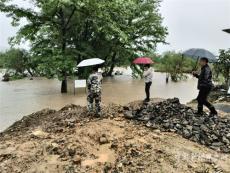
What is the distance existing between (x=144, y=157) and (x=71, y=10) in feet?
66.5

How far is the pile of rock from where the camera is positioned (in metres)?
8.68

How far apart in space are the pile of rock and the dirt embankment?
0.55ft

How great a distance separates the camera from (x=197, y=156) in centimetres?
774

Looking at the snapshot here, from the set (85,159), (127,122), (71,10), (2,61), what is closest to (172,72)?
(71,10)

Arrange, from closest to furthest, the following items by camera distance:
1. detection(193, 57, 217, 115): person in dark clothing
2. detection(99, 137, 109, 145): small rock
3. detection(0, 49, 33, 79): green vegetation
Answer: detection(99, 137, 109, 145): small rock, detection(193, 57, 217, 115): person in dark clothing, detection(0, 49, 33, 79): green vegetation

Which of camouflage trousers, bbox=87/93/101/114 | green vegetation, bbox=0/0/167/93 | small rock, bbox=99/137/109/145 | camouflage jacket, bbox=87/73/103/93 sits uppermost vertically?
green vegetation, bbox=0/0/167/93

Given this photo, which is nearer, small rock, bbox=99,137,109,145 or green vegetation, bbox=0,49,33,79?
small rock, bbox=99,137,109,145

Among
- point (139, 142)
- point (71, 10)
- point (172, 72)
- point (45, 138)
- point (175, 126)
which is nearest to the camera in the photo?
point (139, 142)

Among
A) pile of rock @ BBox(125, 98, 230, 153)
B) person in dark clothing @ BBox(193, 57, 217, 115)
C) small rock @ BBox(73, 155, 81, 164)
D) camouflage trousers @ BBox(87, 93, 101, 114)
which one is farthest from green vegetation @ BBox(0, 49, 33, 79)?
small rock @ BBox(73, 155, 81, 164)

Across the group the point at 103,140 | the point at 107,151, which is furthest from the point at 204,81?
the point at 107,151

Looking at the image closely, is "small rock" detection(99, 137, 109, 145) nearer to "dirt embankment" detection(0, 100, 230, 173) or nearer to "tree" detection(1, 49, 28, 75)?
"dirt embankment" detection(0, 100, 230, 173)

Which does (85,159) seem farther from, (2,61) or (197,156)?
(2,61)

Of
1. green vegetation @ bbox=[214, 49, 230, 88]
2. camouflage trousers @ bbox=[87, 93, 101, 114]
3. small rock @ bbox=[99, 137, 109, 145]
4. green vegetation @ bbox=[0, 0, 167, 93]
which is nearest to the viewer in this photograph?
small rock @ bbox=[99, 137, 109, 145]

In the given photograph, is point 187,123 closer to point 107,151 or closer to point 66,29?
point 107,151
